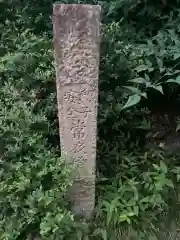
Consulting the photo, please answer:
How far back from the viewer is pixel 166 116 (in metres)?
2.94

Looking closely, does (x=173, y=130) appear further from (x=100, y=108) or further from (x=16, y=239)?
(x=16, y=239)

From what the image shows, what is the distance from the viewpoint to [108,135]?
2.66 m

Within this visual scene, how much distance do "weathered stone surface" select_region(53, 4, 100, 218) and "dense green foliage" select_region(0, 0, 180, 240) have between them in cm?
11

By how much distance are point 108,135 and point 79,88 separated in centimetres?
71

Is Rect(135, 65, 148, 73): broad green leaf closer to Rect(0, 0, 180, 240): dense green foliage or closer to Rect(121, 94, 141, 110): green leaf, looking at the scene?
Rect(0, 0, 180, 240): dense green foliage

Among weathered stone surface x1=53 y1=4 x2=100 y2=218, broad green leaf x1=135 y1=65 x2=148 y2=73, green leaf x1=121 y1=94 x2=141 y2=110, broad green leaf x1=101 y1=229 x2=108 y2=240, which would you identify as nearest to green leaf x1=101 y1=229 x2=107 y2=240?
broad green leaf x1=101 y1=229 x2=108 y2=240

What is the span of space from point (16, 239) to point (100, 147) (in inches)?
29.9

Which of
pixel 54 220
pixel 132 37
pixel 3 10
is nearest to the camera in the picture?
pixel 54 220

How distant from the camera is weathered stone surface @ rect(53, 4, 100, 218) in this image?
6.09ft

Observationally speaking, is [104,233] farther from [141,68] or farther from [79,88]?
[141,68]

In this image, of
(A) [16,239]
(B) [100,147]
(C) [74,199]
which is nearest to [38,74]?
(B) [100,147]

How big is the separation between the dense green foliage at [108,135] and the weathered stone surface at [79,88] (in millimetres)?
113

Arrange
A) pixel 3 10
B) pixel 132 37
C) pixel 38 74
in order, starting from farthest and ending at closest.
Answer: pixel 3 10 < pixel 132 37 < pixel 38 74

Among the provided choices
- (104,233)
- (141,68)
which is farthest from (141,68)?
(104,233)
